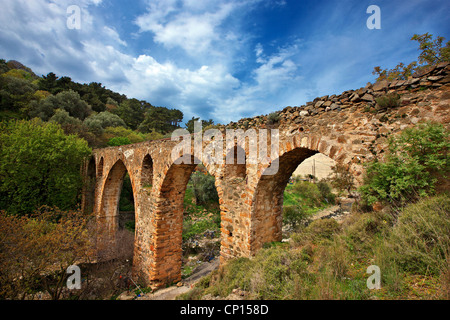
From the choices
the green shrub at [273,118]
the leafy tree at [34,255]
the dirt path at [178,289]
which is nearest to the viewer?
the green shrub at [273,118]

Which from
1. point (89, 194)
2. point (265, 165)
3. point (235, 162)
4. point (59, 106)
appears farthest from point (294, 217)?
point (59, 106)

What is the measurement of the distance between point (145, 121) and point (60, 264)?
102 feet

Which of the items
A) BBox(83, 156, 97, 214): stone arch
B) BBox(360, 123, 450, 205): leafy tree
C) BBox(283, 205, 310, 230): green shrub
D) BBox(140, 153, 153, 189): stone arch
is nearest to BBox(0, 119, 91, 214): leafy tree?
BBox(83, 156, 97, 214): stone arch

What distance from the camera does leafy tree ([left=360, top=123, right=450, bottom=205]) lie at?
2.78 m

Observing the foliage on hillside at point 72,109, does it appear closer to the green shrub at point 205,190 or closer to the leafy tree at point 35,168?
the leafy tree at point 35,168

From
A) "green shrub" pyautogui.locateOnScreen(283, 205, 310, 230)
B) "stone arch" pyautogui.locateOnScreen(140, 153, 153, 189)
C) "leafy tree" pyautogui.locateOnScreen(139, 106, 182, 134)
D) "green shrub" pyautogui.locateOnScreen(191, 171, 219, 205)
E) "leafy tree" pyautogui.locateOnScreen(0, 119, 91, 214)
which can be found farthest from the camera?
"leafy tree" pyautogui.locateOnScreen(139, 106, 182, 134)

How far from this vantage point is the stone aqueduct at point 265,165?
3350 millimetres

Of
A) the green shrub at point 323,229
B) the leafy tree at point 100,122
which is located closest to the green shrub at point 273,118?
the green shrub at point 323,229

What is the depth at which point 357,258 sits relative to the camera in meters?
3.02

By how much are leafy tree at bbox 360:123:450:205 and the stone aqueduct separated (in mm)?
356

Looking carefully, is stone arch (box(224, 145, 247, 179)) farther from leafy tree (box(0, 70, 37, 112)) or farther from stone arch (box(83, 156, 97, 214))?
leafy tree (box(0, 70, 37, 112))

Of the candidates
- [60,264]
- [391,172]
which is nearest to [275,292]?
[391,172]

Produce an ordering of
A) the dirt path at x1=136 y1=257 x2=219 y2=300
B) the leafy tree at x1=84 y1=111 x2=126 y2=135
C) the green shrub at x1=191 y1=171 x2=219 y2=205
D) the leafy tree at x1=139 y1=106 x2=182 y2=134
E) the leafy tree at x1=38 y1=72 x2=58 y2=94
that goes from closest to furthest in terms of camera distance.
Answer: the dirt path at x1=136 y1=257 x2=219 y2=300 < the green shrub at x1=191 y1=171 x2=219 y2=205 < the leafy tree at x1=84 y1=111 x2=126 y2=135 < the leafy tree at x1=38 y1=72 x2=58 y2=94 < the leafy tree at x1=139 y1=106 x2=182 y2=134

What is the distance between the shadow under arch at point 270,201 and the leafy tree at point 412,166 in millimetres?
1793
